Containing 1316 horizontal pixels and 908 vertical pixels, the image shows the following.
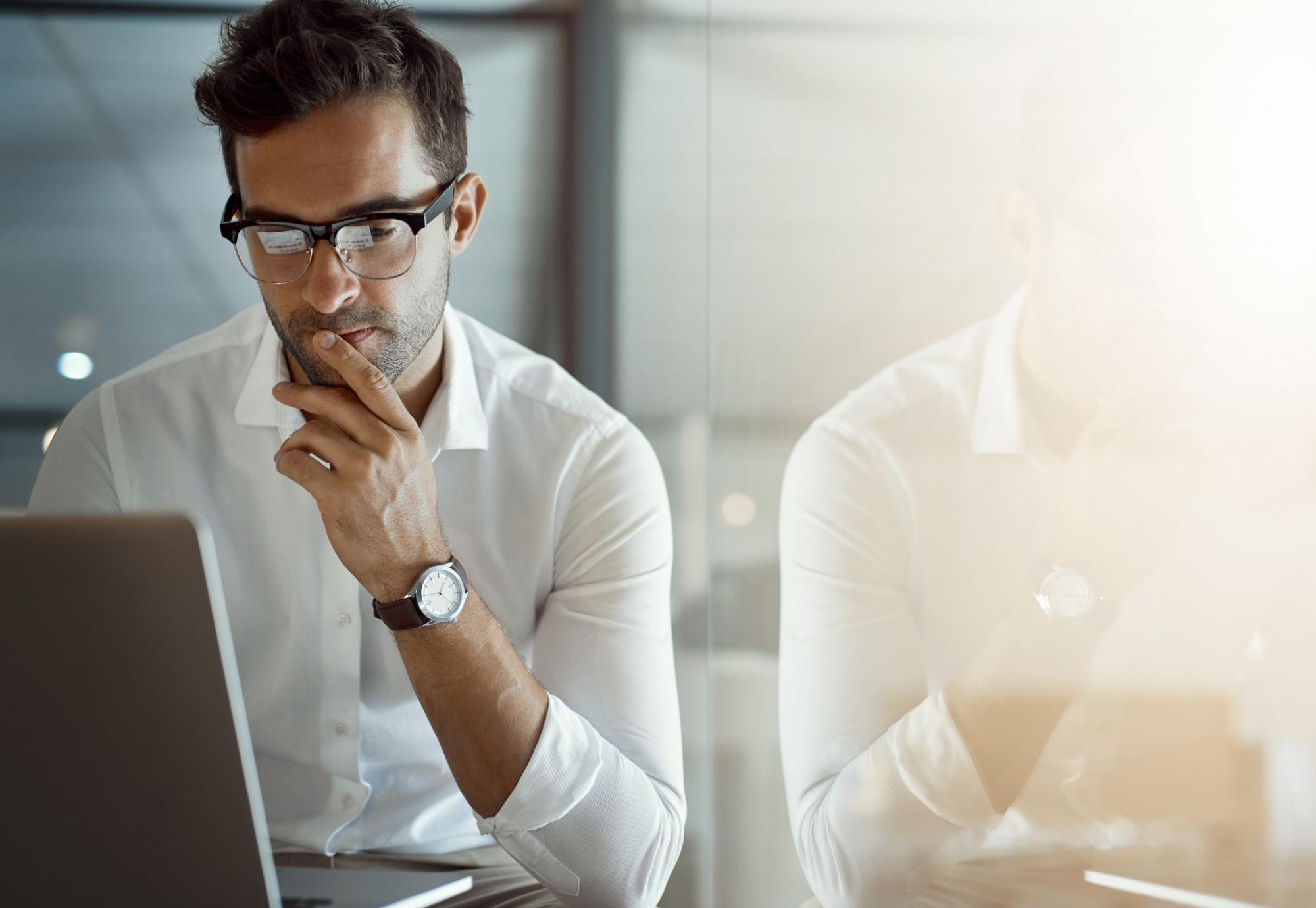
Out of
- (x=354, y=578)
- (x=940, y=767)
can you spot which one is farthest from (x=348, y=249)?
(x=940, y=767)

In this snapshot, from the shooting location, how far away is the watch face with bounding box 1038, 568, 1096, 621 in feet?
3.33

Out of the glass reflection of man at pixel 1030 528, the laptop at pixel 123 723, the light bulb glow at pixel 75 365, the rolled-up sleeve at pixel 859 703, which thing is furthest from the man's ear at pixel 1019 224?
the light bulb glow at pixel 75 365

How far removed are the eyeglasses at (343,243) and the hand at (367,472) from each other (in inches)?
4.0

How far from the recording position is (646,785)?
3.84ft

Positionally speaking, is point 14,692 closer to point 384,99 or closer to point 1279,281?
point 384,99

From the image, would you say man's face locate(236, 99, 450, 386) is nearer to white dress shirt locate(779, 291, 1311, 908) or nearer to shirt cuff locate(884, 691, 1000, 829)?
white dress shirt locate(779, 291, 1311, 908)

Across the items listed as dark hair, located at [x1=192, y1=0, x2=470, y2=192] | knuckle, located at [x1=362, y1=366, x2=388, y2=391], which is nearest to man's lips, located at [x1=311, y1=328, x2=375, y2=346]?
knuckle, located at [x1=362, y1=366, x2=388, y2=391]

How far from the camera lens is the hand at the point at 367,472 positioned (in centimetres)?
114

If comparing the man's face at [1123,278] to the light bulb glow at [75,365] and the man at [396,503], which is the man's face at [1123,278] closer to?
the man at [396,503]

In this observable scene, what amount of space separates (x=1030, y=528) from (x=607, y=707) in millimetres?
532

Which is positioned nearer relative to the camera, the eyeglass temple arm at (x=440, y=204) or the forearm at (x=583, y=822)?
the forearm at (x=583, y=822)

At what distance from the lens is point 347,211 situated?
1.23 metres

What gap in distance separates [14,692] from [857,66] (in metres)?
1.02

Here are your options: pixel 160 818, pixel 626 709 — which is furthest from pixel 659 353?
pixel 160 818
